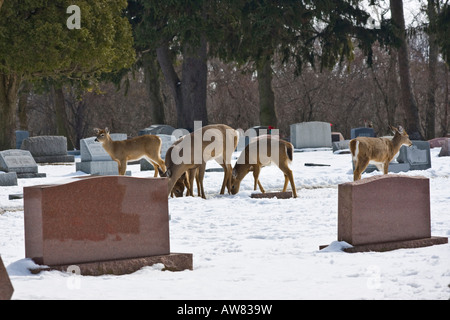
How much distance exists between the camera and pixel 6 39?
23.2 meters

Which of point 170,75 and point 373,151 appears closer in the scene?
point 373,151

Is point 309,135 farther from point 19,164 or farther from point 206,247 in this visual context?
point 206,247

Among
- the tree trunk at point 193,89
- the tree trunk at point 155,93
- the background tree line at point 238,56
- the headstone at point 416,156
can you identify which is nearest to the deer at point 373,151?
the headstone at point 416,156

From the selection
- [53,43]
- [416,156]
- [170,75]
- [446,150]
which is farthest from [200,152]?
[170,75]

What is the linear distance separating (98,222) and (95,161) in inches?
539

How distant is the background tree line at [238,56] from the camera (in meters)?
24.6

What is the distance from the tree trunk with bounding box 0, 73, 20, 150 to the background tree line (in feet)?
0.17

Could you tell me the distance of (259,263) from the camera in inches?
268

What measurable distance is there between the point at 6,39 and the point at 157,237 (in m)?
18.5

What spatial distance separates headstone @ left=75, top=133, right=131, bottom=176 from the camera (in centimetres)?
1970

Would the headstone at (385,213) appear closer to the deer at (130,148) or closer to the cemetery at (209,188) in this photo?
the cemetery at (209,188)

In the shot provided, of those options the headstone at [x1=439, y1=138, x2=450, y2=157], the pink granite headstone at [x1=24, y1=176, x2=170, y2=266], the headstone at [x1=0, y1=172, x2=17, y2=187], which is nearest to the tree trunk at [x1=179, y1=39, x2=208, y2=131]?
the headstone at [x1=439, y1=138, x2=450, y2=157]
